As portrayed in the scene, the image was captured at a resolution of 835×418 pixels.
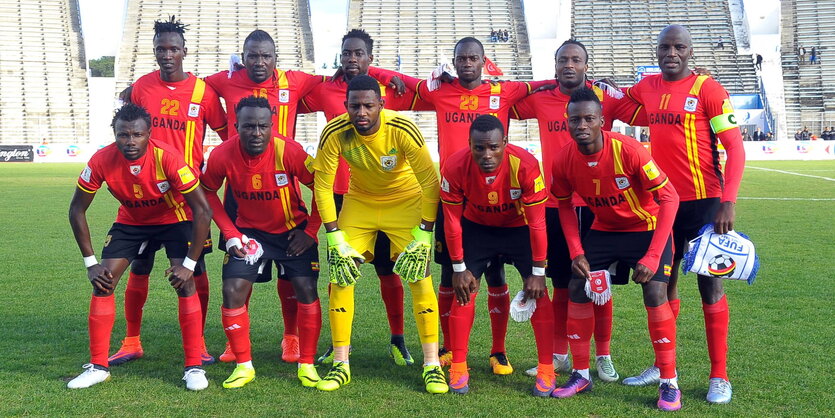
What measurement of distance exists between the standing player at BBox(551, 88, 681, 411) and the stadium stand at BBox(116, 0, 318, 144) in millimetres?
38243

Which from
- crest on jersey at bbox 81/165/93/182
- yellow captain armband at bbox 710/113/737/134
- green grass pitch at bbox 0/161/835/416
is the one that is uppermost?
yellow captain armband at bbox 710/113/737/134

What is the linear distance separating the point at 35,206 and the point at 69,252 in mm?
6506

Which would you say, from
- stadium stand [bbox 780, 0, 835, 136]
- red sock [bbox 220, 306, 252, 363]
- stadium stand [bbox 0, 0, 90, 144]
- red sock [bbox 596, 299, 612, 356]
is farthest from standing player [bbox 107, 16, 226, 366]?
stadium stand [bbox 780, 0, 835, 136]

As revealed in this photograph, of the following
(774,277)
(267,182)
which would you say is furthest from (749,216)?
(267,182)

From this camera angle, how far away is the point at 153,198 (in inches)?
215

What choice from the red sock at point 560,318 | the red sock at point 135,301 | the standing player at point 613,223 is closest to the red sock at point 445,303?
the red sock at point 560,318

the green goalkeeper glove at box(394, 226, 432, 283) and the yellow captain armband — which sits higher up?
the yellow captain armband

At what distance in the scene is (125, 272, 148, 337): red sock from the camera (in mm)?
5941

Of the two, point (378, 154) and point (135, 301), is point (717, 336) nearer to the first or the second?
point (378, 154)

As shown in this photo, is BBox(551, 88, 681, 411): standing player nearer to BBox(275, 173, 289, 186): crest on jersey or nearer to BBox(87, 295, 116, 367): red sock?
BBox(275, 173, 289, 186): crest on jersey

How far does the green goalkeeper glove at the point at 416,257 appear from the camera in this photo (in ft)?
16.9

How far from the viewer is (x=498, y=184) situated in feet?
16.8

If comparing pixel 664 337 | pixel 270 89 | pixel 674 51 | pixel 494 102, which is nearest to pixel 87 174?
pixel 270 89

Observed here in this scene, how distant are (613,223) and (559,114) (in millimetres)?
1018
